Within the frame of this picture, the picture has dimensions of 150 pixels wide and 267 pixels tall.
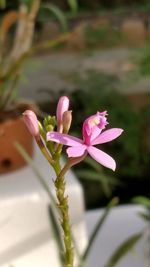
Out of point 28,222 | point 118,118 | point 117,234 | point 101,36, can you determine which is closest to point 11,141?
point 28,222

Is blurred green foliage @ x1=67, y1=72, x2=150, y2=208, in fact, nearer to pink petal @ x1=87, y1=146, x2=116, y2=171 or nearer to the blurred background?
the blurred background

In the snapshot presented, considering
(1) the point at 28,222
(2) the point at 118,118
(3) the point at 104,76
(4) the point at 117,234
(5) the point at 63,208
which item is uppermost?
(5) the point at 63,208

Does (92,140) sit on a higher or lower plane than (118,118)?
higher

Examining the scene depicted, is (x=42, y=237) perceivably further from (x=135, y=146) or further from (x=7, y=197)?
(x=135, y=146)

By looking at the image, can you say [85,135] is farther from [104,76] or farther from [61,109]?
[104,76]

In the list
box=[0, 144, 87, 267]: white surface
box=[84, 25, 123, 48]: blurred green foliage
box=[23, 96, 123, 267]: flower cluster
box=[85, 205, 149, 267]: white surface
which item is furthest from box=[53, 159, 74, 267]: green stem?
box=[84, 25, 123, 48]: blurred green foliage

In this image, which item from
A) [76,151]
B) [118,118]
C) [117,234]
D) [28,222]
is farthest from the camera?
[118,118]

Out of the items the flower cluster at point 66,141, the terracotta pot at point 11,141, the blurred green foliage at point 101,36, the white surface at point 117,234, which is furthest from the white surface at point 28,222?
the blurred green foliage at point 101,36

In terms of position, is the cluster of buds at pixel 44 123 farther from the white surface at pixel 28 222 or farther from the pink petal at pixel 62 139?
the white surface at pixel 28 222
